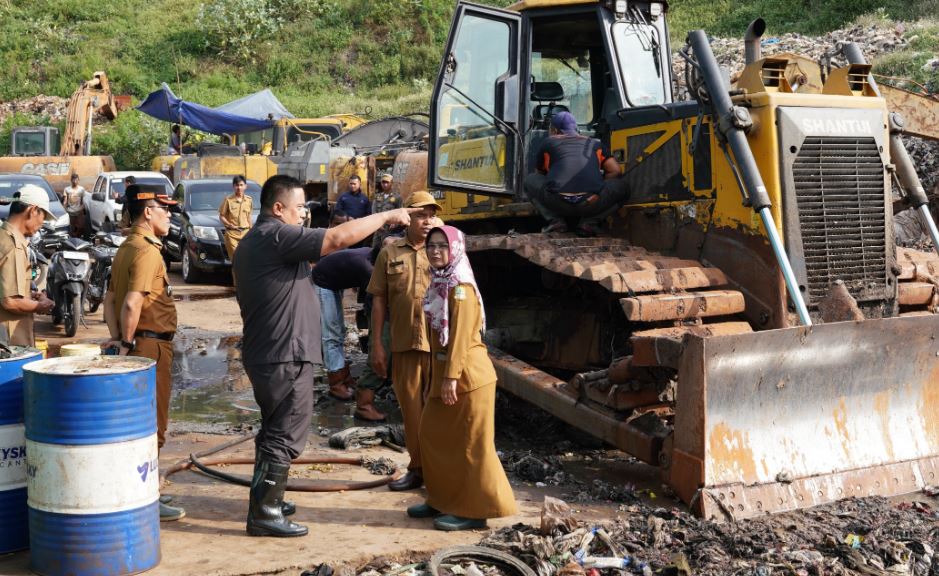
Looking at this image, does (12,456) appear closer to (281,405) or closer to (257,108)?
(281,405)

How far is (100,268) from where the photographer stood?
13523 mm

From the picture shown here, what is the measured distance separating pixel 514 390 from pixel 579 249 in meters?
1.08

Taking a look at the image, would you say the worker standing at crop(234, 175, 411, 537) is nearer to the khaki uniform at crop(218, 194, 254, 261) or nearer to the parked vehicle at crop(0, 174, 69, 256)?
the parked vehicle at crop(0, 174, 69, 256)

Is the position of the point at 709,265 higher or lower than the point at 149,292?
higher

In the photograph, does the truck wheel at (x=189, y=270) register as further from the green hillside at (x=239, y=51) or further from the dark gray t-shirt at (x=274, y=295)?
the green hillside at (x=239, y=51)

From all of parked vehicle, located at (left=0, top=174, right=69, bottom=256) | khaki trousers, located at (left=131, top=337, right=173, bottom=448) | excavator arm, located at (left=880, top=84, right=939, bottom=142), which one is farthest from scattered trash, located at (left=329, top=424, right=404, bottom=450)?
parked vehicle, located at (left=0, top=174, right=69, bottom=256)

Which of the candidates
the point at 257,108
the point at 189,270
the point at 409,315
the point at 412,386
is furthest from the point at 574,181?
the point at 257,108

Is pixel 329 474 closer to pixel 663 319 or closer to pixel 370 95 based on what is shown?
pixel 663 319

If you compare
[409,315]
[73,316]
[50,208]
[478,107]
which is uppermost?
[478,107]

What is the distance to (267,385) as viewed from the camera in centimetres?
539

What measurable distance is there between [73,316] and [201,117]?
46.9 feet

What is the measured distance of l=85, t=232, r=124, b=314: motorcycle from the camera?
13312 millimetres

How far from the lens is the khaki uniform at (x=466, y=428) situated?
5527 millimetres

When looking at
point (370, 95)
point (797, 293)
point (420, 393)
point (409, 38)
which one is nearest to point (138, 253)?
point (420, 393)
